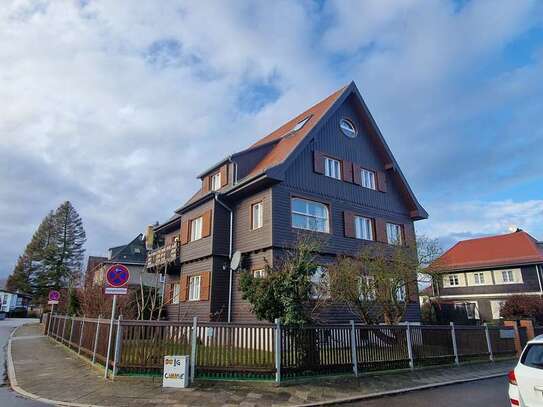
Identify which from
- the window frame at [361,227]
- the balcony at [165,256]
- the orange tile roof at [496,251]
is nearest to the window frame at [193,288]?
the balcony at [165,256]

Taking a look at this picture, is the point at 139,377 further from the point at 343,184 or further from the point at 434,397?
the point at 343,184

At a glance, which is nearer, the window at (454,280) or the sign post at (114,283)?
the sign post at (114,283)

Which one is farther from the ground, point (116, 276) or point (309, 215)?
point (309, 215)

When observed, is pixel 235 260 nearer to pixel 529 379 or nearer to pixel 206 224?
pixel 206 224

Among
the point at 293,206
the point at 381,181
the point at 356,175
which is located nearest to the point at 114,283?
the point at 293,206

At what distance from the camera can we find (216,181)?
21812 mm

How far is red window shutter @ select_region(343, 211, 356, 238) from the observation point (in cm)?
1981

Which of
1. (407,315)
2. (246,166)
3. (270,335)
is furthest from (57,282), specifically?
(270,335)

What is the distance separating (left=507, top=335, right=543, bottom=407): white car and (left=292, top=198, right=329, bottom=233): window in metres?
12.2

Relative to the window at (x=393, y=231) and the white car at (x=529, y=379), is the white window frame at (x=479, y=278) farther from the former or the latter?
the white car at (x=529, y=379)

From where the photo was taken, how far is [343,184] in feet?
67.9

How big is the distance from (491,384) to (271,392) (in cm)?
694

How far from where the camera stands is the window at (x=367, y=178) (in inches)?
867

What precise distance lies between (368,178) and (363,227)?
313 centimetres
